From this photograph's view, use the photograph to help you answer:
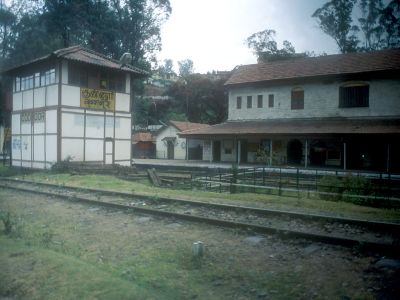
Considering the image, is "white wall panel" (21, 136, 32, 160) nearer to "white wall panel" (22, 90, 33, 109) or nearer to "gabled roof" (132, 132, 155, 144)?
"white wall panel" (22, 90, 33, 109)

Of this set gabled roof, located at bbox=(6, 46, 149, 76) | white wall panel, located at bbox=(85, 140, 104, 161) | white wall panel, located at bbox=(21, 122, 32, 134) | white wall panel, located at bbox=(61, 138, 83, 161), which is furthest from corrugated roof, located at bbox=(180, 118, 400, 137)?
white wall panel, located at bbox=(21, 122, 32, 134)

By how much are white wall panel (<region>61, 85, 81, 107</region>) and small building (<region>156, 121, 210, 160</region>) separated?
60.6 ft

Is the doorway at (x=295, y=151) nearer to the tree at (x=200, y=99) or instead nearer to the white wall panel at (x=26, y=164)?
the white wall panel at (x=26, y=164)

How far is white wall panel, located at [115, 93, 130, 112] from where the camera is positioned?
2677 cm

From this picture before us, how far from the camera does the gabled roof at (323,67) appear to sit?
91.1 feet

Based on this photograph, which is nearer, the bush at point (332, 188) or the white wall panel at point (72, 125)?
the bush at point (332, 188)

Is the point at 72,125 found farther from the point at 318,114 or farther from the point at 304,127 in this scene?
the point at 318,114

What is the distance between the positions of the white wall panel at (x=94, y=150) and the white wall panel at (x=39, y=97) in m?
3.90

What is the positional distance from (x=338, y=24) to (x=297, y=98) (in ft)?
57.1

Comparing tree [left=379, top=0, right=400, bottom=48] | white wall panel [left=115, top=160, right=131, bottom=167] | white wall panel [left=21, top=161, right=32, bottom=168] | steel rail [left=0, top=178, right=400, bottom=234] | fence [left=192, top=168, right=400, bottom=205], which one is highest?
tree [left=379, top=0, right=400, bottom=48]

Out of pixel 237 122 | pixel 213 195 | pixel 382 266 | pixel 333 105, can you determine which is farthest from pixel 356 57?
pixel 382 266

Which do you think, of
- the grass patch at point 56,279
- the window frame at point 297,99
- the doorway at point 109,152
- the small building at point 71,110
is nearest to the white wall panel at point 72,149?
the small building at point 71,110

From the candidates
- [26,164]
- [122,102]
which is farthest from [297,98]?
[26,164]

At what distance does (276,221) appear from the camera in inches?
379
